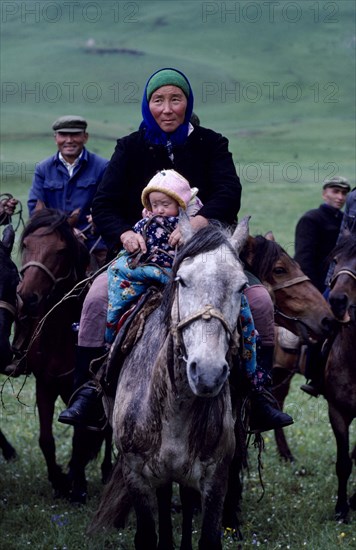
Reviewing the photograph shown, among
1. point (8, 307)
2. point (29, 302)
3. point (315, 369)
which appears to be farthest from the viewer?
point (315, 369)

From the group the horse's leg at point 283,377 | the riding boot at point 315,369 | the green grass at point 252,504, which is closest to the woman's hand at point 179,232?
the green grass at point 252,504

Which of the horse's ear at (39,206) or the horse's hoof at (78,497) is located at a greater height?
the horse's ear at (39,206)

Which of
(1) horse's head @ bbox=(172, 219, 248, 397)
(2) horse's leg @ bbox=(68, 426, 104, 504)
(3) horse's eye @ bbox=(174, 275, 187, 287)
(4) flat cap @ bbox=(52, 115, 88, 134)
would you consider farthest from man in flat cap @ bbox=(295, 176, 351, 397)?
(3) horse's eye @ bbox=(174, 275, 187, 287)

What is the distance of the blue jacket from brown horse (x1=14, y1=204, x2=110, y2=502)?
2.47 ft

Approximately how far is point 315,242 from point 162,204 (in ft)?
16.3

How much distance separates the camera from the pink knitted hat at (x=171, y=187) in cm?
537

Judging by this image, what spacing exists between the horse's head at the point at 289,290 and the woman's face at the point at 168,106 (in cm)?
196

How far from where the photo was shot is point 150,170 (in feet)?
20.5

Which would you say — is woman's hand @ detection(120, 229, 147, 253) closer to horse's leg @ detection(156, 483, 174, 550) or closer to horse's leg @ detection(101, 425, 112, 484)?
horse's leg @ detection(156, 483, 174, 550)

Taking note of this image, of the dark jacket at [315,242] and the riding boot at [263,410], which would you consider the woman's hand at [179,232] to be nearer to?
the riding boot at [263,410]

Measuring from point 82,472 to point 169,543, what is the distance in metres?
2.59

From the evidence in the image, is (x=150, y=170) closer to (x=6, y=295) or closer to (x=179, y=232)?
(x=179, y=232)

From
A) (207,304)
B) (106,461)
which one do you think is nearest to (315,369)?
(106,461)

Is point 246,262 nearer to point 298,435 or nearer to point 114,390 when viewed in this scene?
point 114,390
